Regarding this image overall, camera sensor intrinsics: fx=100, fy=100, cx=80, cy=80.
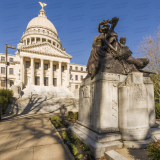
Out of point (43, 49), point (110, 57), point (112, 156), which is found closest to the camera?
point (112, 156)

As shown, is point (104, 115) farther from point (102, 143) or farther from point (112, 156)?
point (112, 156)

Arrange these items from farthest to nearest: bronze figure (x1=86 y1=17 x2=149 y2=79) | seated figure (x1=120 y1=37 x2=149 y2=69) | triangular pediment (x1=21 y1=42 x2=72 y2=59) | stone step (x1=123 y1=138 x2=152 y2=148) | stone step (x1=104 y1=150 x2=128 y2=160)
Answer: triangular pediment (x1=21 y1=42 x2=72 y2=59), seated figure (x1=120 y1=37 x2=149 y2=69), bronze figure (x1=86 y1=17 x2=149 y2=79), stone step (x1=123 y1=138 x2=152 y2=148), stone step (x1=104 y1=150 x2=128 y2=160)

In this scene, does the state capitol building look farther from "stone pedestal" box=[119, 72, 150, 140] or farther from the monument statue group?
"stone pedestal" box=[119, 72, 150, 140]

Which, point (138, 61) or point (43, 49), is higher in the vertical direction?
point (43, 49)

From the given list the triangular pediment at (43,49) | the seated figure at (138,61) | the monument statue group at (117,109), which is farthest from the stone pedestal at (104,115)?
the triangular pediment at (43,49)

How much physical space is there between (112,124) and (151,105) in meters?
2.06

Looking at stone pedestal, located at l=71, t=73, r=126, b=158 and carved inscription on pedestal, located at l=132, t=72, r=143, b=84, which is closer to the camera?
stone pedestal, located at l=71, t=73, r=126, b=158

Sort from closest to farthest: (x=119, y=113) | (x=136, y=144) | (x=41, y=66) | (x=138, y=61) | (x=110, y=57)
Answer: (x=136, y=144) < (x=119, y=113) < (x=110, y=57) < (x=138, y=61) < (x=41, y=66)

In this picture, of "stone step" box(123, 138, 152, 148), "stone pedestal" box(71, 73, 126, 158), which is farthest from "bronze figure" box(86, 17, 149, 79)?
"stone step" box(123, 138, 152, 148)

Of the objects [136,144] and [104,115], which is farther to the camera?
[104,115]

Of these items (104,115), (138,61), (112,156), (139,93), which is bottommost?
(112,156)

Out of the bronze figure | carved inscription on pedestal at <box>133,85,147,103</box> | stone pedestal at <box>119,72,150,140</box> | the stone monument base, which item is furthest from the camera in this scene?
the bronze figure

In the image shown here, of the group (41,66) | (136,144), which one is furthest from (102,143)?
(41,66)

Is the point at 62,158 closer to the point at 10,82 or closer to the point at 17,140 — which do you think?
the point at 17,140
